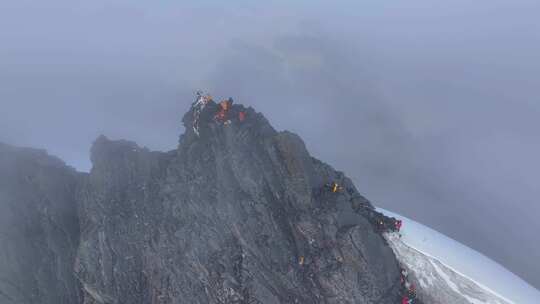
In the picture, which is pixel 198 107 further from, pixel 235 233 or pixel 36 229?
pixel 36 229

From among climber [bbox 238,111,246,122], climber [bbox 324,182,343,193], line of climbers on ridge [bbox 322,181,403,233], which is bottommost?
line of climbers on ridge [bbox 322,181,403,233]

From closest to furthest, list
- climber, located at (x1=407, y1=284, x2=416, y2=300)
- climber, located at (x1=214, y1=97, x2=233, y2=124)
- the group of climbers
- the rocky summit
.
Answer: the rocky summit
the group of climbers
climber, located at (x1=407, y1=284, x2=416, y2=300)
climber, located at (x1=214, y1=97, x2=233, y2=124)

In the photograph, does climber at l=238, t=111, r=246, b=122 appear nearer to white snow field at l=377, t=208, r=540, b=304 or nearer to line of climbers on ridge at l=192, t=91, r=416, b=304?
line of climbers on ridge at l=192, t=91, r=416, b=304

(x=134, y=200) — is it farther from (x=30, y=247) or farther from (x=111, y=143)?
(x=30, y=247)

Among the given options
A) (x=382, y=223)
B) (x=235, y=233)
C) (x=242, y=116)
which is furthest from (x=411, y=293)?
(x=242, y=116)

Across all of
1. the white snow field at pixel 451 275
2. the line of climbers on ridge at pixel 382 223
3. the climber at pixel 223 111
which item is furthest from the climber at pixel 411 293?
the climber at pixel 223 111

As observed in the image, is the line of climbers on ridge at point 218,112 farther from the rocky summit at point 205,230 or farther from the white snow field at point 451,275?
the white snow field at point 451,275

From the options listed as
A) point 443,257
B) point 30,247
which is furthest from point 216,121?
point 443,257

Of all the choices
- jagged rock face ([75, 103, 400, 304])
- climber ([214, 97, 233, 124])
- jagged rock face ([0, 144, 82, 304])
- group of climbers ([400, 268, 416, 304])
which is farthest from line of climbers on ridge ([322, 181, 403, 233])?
jagged rock face ([0, 144, 82, 304])

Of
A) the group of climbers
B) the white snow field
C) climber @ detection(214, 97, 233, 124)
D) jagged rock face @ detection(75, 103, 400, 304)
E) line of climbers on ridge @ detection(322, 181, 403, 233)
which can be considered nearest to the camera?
jagged rock face @ detection(75, 103, 400, 304)
